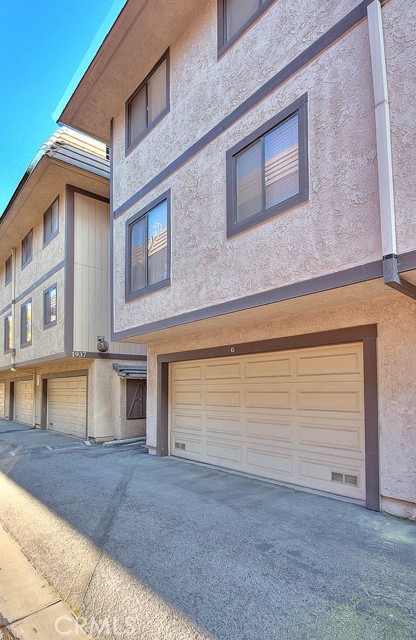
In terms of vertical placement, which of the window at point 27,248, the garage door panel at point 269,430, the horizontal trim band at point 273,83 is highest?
the window at point 27,248

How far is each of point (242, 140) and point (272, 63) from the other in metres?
1.03

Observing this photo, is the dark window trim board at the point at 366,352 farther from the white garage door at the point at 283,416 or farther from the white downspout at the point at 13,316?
the white downspout at the point at 13,316

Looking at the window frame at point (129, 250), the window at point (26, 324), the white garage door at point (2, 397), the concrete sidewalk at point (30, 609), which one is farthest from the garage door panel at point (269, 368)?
the white garage door at point (2, 397)

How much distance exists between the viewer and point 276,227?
5.16 metres

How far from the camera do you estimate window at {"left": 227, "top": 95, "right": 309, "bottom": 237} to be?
4926 mm

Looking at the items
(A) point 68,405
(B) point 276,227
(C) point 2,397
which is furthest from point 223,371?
(C) point 2,397

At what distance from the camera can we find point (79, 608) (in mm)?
3111

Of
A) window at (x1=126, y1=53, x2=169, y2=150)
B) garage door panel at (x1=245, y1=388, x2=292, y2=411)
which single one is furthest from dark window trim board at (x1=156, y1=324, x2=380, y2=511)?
window at (x1=126, y1=53, x2=169, y2=150)

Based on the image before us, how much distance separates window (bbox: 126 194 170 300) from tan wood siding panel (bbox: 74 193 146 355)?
165 inches

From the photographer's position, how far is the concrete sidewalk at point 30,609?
2.83 meters

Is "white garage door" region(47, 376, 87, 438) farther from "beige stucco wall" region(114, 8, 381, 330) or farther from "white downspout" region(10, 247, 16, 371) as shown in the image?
"beige stucco wall" region(114, 8, 381, 330)

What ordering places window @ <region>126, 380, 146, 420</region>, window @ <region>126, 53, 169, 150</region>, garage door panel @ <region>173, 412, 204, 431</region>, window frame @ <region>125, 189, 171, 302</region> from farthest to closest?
window @ <region>126, 380, 146, 420</region> → garage door panel @ <region>173, 412, 204, 431</region> → window @ <region>126, 53, 169, 150</region> → window frame @ <region>125, 189, 171, 302</region>

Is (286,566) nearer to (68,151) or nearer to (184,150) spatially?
(184,150)

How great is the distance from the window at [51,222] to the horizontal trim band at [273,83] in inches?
254
